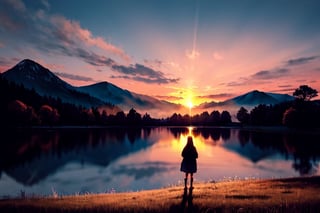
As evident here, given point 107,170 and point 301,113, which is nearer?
point 107,170

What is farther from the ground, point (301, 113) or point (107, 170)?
point (301, 113)

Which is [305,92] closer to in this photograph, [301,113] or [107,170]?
[301,113]

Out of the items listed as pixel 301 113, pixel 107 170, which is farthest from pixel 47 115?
pixel 301 113

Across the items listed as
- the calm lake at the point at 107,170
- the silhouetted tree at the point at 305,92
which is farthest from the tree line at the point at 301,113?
the calm lake at the point at 107,170

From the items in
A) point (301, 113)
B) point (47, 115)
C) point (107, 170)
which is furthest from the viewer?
point (47, 115)

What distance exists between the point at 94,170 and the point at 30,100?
164m

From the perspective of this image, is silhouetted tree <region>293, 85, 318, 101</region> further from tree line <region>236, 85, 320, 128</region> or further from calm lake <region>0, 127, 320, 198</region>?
calm lake <region>0, 127, 320, 198</region>

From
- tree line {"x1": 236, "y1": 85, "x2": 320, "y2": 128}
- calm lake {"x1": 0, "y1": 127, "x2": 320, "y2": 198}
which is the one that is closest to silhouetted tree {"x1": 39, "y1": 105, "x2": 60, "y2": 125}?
calm lake {"x1": 0, "y1": 127, "x2": 320, "y2": 198}

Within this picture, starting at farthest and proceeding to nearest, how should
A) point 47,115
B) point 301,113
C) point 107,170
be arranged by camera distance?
1. point 47,115
2. point 301,113
3. point 107,170

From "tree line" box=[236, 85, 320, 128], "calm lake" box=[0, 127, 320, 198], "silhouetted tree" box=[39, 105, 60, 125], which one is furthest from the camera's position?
"silhouetted tree" box=[39, 105, 60, 125]

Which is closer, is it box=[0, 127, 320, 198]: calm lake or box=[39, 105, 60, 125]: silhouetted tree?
box=[0, 127, 320, 198]: calm lake

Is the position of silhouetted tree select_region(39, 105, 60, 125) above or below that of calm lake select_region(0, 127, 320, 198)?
above

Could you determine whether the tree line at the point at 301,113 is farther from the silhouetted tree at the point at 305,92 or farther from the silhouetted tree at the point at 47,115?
the silhouetted tree at the point at 47,115

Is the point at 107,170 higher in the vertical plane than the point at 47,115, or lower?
lower
